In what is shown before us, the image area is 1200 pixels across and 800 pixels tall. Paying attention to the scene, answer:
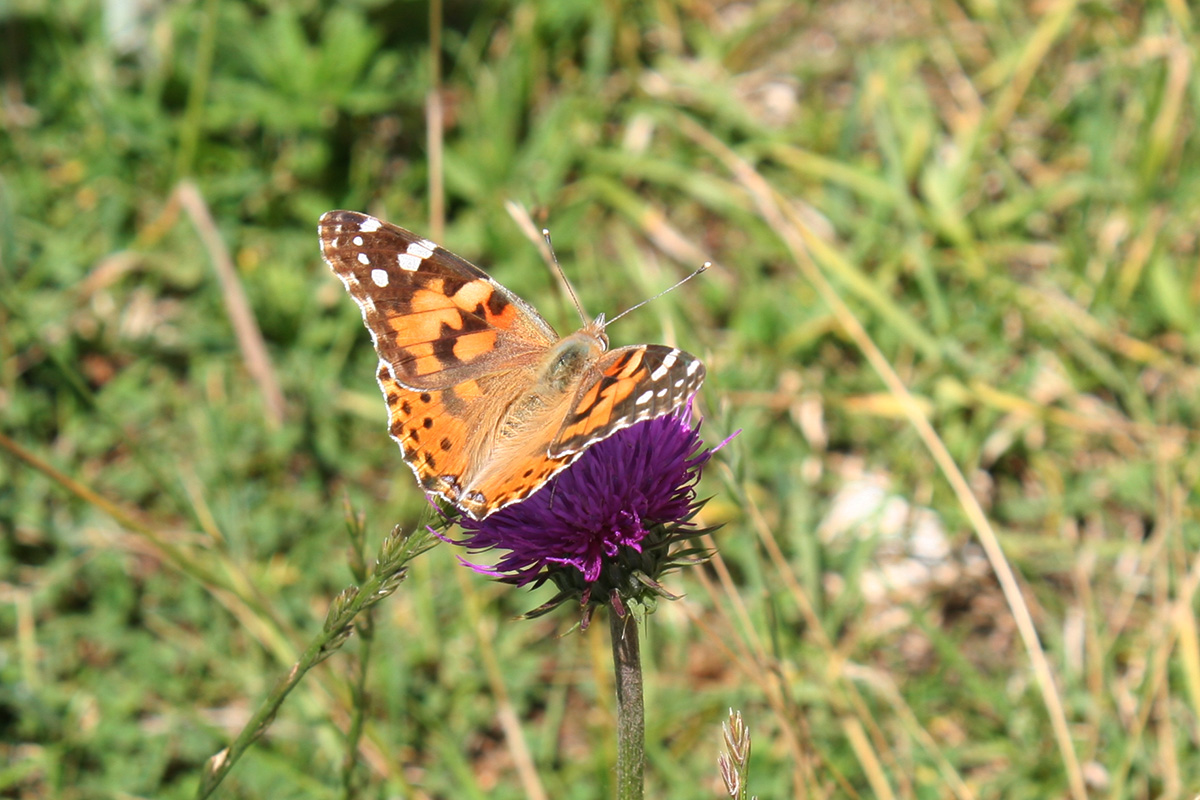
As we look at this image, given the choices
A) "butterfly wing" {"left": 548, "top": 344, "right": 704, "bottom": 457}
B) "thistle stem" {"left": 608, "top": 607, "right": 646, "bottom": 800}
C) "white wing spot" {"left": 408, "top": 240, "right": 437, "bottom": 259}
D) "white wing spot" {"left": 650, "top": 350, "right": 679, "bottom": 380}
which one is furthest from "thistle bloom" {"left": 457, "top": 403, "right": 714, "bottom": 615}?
"white wing spot" {"left": 408, "top": 240, "right": 437, "bottom": 259}

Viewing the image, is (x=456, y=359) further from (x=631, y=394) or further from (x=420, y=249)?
(x=631, y=394)

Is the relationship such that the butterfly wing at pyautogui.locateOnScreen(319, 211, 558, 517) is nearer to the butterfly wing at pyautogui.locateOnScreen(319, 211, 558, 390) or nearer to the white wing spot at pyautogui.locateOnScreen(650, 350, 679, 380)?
the butterfly wing at pyautogui.locateOnScreen(319, 211, 558, 390)

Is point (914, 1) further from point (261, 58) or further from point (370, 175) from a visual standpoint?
point (261, 58)

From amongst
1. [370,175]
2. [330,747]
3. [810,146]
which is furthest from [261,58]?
[330,747]

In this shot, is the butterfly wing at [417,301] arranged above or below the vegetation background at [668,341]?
above

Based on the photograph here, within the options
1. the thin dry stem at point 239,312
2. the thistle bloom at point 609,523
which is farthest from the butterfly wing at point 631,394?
the thin dry stem at point 239,312

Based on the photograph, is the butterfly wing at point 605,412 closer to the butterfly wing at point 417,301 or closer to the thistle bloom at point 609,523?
the thistle bloom at point 609,523

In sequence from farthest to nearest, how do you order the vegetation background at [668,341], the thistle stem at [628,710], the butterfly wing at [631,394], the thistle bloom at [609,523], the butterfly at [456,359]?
the vegetation background at [668,341] < the butterfly at [456,359] < the thistle bloom at [609,523] < the thistle stem at [628,710] < the butterfly wing at [631,394]
